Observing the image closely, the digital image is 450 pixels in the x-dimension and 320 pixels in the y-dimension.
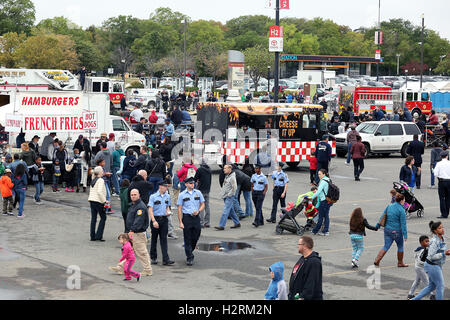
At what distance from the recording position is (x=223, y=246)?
1495 centimetres

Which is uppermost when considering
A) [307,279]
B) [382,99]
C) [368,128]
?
[382,99]

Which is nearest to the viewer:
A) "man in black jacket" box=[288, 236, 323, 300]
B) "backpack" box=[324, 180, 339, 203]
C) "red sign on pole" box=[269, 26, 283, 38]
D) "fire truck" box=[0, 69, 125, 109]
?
"man in black jacket" box=[288, 236, 323, 300]

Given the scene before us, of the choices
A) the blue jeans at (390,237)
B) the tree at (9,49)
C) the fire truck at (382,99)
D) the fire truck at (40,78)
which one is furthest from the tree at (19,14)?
the blue jeans at (390,237)

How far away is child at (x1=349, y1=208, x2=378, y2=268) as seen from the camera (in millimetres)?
12742

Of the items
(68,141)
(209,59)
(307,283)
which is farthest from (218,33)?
(307,283)

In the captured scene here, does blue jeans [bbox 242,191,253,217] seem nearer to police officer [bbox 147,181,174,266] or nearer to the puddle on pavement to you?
the puddle on pavement

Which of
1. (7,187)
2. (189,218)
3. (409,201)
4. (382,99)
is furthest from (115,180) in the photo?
(382,99)

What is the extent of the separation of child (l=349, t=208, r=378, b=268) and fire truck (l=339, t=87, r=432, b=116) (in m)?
35.5

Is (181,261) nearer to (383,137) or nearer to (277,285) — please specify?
(277,285)

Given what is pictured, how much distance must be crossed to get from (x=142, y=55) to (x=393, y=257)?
7937 cm

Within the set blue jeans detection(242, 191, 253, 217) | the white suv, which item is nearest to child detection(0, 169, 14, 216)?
blue jeans detection(242, 191, 253, 217)

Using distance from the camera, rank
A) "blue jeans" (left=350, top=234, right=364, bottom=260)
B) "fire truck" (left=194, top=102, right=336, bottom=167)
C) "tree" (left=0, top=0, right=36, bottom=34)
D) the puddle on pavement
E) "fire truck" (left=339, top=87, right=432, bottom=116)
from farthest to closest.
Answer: "tree" (left=0, top=0, right=36, bottom=34) < "fire truck" (left=339, top=87, right=432, bottom=116) < "fire truck" (left=194, top=102, right=336, bottom=167) < the puddle on pavement < "blue jeans" (left=350, top=234, right=364, bottom=260)

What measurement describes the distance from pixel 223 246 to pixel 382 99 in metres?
36.0

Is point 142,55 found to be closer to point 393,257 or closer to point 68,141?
point 68,141
